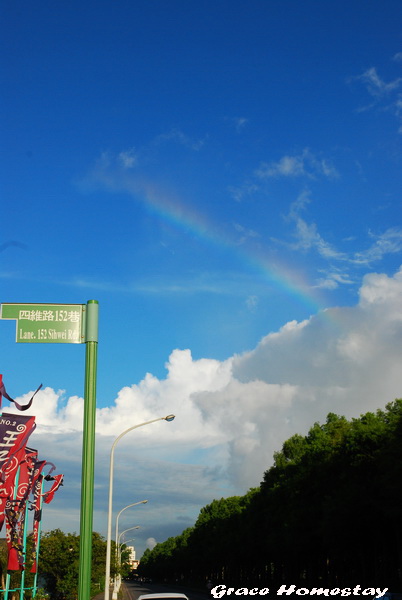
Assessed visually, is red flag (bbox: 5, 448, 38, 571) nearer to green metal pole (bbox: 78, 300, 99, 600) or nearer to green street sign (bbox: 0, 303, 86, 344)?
green street sign (bbox: 0, 303, 86, 344)

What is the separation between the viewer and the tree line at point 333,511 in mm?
47688

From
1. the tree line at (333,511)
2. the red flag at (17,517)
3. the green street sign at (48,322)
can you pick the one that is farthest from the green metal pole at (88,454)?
the tree line at (333,511)

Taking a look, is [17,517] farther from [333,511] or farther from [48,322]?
[48,322]

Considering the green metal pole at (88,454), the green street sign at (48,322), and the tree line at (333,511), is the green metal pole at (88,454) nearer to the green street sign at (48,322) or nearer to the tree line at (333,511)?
the green street sign at (48,322)

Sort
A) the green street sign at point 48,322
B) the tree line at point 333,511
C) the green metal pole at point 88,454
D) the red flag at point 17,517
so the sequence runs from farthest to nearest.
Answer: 1. the tree line at point 333,511
2. the red flag at point 17,517
3. the green street sign at point 48,322
4. the green metal pole at point 88,454

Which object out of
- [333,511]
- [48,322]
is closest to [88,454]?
[48,322]

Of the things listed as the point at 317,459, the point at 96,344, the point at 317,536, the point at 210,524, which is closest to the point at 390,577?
the point at 317,536

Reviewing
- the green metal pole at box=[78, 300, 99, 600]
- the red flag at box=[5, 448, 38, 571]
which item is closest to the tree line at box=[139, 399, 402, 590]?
the red flag at box=[5, 448, 38, 571]

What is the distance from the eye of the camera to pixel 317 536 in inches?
2391

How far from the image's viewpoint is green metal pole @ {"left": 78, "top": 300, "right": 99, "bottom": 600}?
7.61 meters

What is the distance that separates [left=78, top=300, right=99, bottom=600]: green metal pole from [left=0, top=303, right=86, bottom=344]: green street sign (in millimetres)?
163

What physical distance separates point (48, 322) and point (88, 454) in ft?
6.40

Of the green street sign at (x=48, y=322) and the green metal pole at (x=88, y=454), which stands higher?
the green street sign at (x=48, y=322)

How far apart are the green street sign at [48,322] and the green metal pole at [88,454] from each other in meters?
0.16
